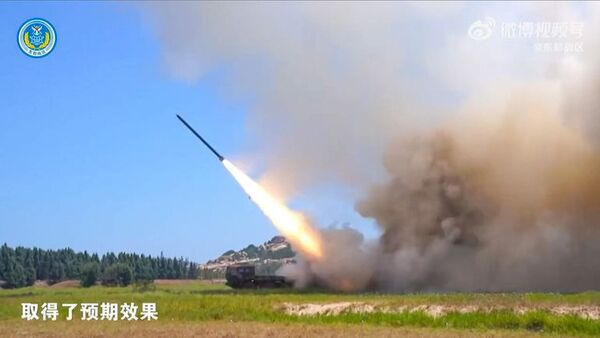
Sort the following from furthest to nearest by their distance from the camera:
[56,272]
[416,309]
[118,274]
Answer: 1. [56,272]
2. [118,274]
3. [416,309]

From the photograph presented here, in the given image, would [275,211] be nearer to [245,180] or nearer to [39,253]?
[245,180]

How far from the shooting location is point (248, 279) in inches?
2675

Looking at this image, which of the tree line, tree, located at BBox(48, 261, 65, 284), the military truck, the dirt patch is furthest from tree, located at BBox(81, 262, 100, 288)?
the dirt patch

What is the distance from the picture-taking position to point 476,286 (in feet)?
187

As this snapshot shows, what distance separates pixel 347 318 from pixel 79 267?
127 metres

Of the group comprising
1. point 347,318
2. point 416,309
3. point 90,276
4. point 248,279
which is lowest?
point 347,318

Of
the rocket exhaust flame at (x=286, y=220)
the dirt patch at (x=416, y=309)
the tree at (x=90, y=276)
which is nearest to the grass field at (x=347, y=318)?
the dirt patch at (x=416, y=309)

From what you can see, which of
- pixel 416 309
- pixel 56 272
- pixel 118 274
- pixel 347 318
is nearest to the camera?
pixel 347 318

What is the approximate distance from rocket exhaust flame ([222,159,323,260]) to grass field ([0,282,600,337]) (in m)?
13.3

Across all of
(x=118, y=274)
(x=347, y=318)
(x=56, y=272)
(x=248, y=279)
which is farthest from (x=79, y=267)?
(x=347, y=318)

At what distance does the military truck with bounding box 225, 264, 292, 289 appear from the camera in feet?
219

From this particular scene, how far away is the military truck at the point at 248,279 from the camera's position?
66875 millimetres

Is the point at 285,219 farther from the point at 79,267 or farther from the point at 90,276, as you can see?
the point at 79,267

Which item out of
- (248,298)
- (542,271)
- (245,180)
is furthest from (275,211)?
(542,271)
